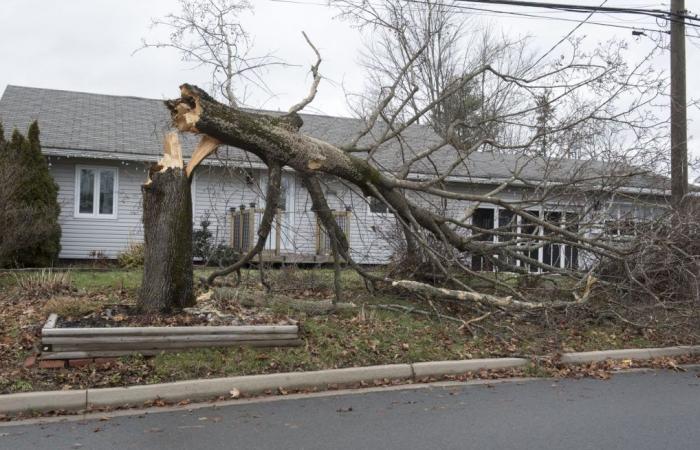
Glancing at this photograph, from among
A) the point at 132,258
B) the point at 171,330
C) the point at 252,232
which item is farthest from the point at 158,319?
the point at 132,258

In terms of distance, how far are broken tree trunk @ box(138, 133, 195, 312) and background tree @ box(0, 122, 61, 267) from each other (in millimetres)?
4437

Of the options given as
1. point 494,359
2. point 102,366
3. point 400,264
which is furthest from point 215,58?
point 494,359

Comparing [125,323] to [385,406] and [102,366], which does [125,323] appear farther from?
[385,406]

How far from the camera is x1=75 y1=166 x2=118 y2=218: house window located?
16156mm

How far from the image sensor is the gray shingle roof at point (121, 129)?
15.8 m

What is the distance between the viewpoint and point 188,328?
6836mm

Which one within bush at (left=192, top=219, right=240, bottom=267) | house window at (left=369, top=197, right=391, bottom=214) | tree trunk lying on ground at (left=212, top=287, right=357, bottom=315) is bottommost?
tree trunk lying on ground at (left=212, top=287, right=357, bottom=315)

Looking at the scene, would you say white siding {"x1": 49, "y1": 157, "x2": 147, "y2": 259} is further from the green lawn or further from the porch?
the green lawn

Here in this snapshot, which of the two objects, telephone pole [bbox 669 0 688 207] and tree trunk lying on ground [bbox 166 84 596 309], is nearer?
tree trunk lying on ground [bbox 166 84 596 309]

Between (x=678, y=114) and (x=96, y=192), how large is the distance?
13473 mm

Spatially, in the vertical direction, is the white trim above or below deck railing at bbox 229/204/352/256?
above

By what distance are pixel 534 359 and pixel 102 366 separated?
4957mm

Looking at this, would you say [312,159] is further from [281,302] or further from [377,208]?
[377,208]

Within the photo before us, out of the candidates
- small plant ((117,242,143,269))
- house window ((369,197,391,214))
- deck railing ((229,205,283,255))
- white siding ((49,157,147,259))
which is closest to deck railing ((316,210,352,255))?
deck railing ((229,205,283,255))
